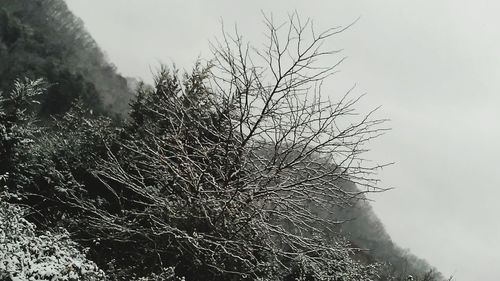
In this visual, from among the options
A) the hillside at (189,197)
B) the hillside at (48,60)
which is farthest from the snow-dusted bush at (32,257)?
the hillside at (48,60)

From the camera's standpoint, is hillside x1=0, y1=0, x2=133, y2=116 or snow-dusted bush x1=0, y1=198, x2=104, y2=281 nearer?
snow-dusted bush x1=0, y1=198, x2=104, y2=281

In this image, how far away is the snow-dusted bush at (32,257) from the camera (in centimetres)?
466

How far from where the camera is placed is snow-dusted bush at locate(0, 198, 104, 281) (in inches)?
183

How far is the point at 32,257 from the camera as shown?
522 centimetres

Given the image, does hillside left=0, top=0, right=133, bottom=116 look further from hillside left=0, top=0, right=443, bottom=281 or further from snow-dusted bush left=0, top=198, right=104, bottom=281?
snow-dusted bush left=0, top=198, right=104, bottom=281

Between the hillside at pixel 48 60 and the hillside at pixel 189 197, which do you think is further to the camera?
the hillside at pixel 48 60

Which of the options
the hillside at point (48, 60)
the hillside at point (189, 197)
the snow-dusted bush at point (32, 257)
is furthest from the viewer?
the hillside at point (48, 60)

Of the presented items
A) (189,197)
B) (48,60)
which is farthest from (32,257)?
(48,60)

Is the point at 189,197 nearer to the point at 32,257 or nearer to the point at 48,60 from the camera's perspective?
the point at 32,257

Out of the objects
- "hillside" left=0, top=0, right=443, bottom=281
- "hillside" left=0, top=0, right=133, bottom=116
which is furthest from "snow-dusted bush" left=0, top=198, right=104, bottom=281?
"hillside" left=0, top=0, right=133, bottom=116

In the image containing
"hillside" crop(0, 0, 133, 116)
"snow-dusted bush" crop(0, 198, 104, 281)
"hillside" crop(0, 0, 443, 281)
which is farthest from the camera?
"hillside" crop(0, 0, 133, 116)

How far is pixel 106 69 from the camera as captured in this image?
56969mm

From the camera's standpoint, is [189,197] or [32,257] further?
[189,197]

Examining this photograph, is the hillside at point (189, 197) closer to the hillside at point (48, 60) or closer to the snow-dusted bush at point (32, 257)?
the snow-dusted bush at point (32, 257)
